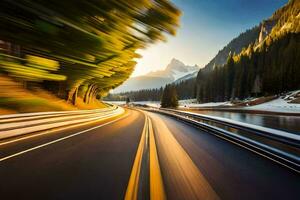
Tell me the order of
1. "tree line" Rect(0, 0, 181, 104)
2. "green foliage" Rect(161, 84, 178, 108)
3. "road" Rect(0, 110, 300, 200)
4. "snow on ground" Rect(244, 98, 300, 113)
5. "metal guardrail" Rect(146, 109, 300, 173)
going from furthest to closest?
"green foliage" Rect(161, 84, 178, 108) < "snow on ground" Rect(244, 98, 300, 113) < "metal guardrail" Rect(146, 109, 300, 173) < "tree line" Rect(0, 0, 181, 104) < "road" Rect(0, 110, 300, 200)

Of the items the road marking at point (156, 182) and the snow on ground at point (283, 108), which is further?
the snow on ground at point (283, 108)

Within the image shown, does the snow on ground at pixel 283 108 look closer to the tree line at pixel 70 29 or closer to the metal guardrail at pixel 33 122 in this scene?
the metal guardrail at pixel 33 122

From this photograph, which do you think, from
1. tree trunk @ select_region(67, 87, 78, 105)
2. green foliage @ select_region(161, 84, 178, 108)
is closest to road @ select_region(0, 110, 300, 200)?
tree trunk @ select_region(67, 87, 78, 105)

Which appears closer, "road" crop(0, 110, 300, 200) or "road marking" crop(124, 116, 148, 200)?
"road marking" crop(124, 116, 148, 200)

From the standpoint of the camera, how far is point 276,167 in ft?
16.6

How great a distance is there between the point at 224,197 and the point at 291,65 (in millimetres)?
89030

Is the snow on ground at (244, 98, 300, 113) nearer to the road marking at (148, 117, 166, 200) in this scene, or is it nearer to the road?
the road

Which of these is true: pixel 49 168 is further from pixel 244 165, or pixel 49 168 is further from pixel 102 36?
pixel 244 165

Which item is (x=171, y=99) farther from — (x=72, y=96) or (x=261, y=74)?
(x=72, y=96)

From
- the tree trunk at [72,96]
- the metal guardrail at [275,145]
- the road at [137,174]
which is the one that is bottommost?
the road at [137,174]

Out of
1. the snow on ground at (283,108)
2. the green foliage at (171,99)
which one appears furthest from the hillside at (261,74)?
the green foliage at (171,99)

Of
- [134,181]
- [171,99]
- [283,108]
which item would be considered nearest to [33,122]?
[134,181]

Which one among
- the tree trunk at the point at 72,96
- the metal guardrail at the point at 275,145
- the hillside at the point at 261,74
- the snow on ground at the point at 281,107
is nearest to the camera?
the metal guardrail at the point at 275,145

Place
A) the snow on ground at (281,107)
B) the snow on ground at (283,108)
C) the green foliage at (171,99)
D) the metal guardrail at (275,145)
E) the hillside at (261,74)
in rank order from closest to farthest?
the metal guardrail at (275,145) < the snow on ground at (283,108) < the snow on ground at (281,107) < the green foliage at (171,99) < the hillside at (261,74)
